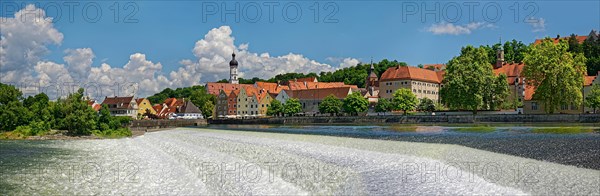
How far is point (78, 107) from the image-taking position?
2419 inches

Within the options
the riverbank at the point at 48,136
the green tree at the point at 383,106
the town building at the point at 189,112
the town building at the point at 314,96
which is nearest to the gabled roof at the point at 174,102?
the town building at the point at 189,112

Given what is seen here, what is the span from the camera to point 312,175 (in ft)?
70.1

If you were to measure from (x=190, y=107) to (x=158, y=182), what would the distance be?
12736cm

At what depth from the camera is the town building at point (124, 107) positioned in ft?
483

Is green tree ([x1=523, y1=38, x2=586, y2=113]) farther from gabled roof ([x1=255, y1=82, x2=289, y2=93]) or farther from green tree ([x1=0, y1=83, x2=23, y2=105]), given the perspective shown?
gabled roof ([x1=255, y1=82, x2=289, y2=93])

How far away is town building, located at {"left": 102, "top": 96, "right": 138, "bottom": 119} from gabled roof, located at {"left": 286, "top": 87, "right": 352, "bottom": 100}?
149ft

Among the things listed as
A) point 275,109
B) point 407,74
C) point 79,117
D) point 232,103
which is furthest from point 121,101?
point 79,117

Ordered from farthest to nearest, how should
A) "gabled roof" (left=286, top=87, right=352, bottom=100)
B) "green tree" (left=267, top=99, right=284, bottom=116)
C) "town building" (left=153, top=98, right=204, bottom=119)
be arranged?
"town building" (left=153, top=98, right=204, bottom=119)
"gabled roof" (left=286, top=87, right=352, bottom=100)
"green tree" (left=267, top=99, right=284, bottom=116)

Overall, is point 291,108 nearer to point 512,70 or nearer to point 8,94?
point 512,70

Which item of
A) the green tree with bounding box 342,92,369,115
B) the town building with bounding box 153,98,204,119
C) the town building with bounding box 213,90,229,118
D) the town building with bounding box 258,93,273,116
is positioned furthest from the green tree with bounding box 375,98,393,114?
the town building with bounding box 213,90,229,118

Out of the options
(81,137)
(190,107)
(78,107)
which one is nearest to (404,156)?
(81,137)

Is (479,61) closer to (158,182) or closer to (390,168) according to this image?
(390,168)

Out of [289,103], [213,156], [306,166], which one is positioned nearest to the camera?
Result: [306,166]

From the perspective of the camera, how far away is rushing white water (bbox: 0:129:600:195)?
704 inches
